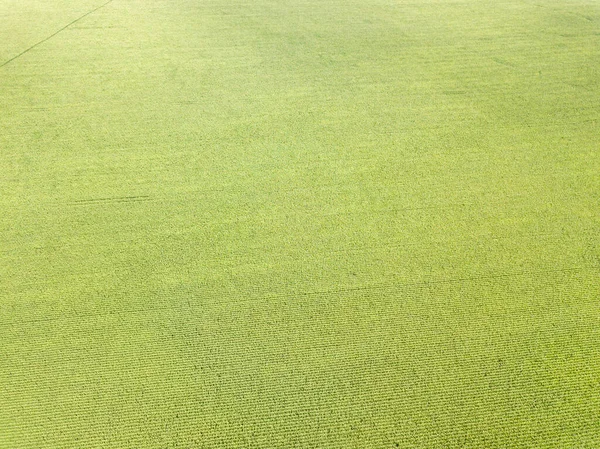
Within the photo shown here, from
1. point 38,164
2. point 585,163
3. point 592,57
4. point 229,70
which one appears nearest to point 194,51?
point 229,70

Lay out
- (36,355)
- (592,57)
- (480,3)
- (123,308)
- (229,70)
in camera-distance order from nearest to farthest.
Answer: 1. (36,355)
2. (123,308)
3. (229,70)
4. (592,57)
5. (480,3)

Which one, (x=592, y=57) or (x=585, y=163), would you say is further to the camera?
(x=592, y=57)

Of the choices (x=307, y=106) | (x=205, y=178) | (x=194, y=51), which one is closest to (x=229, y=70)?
(x=194, y=51)

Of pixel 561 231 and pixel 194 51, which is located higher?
pixel 194 51

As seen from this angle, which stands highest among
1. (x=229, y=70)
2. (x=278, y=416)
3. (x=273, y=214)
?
A: (x=229, y=70)

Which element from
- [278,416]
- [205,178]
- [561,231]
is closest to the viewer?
[278,416]

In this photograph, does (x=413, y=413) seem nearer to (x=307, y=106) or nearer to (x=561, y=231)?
(x=561, y=231)
